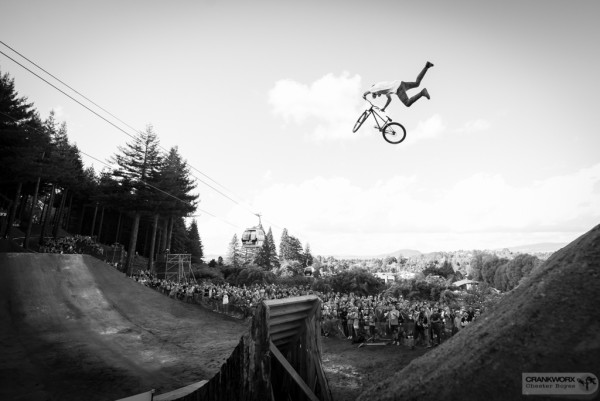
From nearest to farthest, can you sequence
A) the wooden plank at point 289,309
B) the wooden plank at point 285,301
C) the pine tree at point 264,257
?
1. the wooden plank at point 285,301
2. the wooden plank at point 289,309
3. the pine tree at point 264,257

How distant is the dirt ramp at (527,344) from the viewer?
276 cm

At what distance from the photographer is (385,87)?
8328 mm

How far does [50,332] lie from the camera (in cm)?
1224

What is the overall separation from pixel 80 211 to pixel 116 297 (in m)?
48.3

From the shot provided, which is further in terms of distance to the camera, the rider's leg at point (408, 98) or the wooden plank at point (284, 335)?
the rider's leg at point (408, 98)

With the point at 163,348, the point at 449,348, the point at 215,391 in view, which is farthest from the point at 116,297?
the point at 449,348

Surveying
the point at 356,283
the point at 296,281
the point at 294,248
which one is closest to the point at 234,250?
the point at 294,248

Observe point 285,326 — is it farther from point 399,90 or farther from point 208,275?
point 208,275

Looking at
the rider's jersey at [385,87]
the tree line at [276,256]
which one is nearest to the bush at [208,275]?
the tree line at [276,256]

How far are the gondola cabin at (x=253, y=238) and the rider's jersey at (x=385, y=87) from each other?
24.2 meters

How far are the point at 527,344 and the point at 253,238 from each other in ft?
95.9

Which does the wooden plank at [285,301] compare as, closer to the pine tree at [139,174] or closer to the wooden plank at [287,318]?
the wooden plank at [287,318]

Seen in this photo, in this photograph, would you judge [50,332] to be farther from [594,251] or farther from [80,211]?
[80,211]

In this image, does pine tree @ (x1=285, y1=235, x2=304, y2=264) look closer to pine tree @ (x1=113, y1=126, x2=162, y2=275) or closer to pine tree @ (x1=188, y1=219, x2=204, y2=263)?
→ pine tree @ (x1=188, y1=219, x2=204, y2=263)
